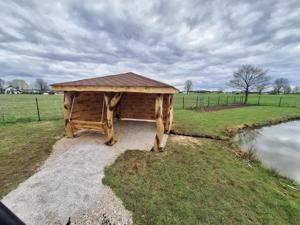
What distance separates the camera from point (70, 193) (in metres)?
3.01

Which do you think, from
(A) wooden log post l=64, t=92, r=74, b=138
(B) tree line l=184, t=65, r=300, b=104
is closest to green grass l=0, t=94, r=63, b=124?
(A) wooden log post l=64, t=92, r=74, b=138

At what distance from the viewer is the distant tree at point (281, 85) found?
4919 centimetres

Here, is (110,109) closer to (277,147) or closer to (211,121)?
(277,147)

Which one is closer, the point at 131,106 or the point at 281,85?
the point at 131,106

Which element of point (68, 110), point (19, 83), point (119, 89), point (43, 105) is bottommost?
point (43, 105)

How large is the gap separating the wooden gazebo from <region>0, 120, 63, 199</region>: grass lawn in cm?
97

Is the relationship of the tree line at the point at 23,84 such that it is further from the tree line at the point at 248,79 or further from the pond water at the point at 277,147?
the pond water at the point at 277,147

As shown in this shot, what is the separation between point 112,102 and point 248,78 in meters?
24.5

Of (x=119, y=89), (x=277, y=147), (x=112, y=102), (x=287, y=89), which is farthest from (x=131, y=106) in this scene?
(x=287, y=89)

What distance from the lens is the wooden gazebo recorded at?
478 centimetres

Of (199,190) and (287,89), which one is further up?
(287,89)

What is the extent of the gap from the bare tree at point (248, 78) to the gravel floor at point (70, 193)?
24.8 metres

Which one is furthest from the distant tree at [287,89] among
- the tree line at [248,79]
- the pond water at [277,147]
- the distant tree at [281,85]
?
the pond water at [277,147]

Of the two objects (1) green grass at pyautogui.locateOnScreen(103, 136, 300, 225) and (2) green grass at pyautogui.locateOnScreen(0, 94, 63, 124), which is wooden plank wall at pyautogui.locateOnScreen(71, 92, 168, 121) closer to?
(1) green grass at pyautogui.locateOnScreen(103, 136, 300, 225)
